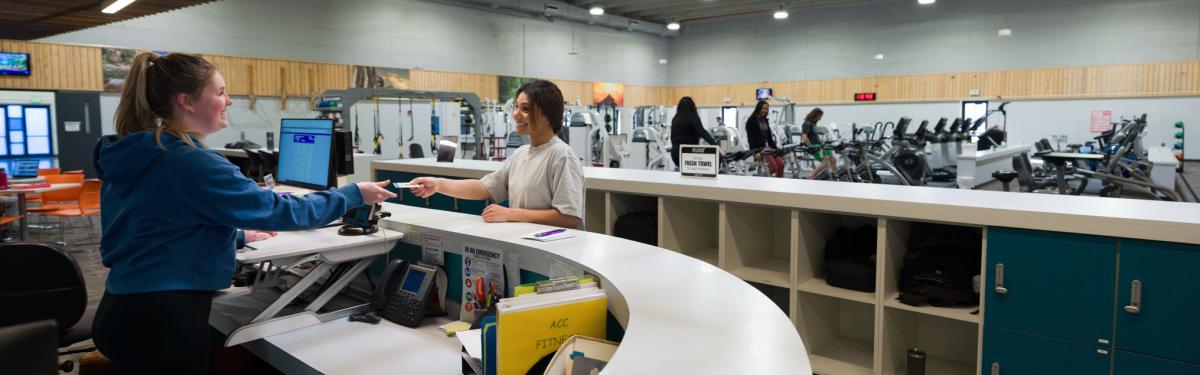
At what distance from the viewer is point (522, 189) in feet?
9.77

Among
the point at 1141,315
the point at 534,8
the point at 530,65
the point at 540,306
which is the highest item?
the point at 534,8

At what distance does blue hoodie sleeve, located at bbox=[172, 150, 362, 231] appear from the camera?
1.70 meters

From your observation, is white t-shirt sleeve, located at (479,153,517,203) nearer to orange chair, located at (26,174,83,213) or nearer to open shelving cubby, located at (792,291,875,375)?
open shelving cubby, located at (792,291,875,375)

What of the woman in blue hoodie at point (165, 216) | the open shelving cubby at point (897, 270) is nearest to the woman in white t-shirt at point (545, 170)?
the woman in blue hoodie at point (165, 216)

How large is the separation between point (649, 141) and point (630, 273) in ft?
40.2

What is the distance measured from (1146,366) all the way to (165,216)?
3.13m

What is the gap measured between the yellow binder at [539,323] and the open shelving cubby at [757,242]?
1.92 m

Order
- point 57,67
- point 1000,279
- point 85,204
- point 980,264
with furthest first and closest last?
point 57,67
point 85,204
point 980,264
point 1000,279

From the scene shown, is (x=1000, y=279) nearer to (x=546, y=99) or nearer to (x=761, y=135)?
(x=546, y=99)

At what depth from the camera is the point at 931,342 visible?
3.44 m

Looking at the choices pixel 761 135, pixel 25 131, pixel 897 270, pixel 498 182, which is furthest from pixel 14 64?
pixel 897 270

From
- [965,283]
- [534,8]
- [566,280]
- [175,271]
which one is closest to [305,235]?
[175,271]

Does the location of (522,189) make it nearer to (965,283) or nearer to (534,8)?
(965,283)

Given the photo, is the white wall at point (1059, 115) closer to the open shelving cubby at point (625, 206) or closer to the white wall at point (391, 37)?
the white wall at point (391, 37)
